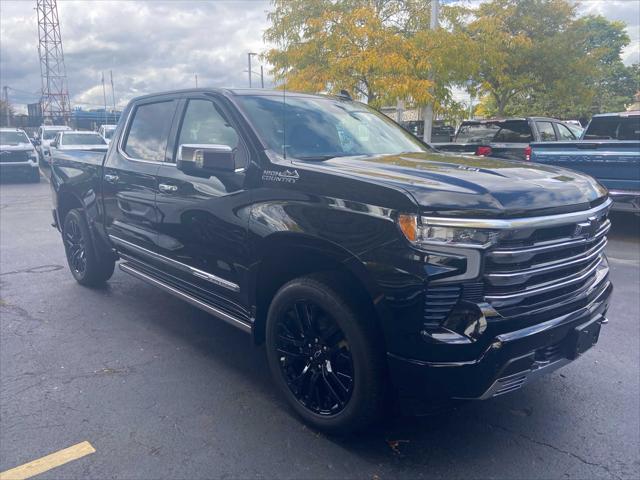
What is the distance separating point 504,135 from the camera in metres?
12.4

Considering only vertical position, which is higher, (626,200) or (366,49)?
(366,49)

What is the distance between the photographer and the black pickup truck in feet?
8.37

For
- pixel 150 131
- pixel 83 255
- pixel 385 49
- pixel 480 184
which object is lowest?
pixel 83 255

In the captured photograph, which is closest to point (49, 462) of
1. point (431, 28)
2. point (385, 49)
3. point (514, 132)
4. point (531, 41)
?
point (514, 132)

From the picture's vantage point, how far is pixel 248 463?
292 centimetres

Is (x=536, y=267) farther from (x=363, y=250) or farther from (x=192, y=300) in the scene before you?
(x=192, y=300)

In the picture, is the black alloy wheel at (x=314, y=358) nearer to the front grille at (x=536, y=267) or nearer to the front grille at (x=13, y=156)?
the front grille at (x=536, y=267)

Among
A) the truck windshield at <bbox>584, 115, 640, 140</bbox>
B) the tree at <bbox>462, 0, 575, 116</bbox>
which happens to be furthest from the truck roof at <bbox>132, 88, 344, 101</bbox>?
the tree at <bbox>462, 0, 575, 116</bbox>

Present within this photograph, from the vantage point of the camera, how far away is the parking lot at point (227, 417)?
2906 mm

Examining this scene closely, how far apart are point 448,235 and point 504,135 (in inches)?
424

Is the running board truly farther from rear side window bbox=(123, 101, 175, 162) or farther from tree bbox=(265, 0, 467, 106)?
tree bbox=(265, 0, 467, 106)

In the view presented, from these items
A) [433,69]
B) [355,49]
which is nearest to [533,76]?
[433,69]

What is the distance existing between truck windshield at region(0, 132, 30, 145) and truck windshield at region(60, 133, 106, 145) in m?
1.37

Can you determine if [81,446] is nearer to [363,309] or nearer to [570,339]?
[363,309]
